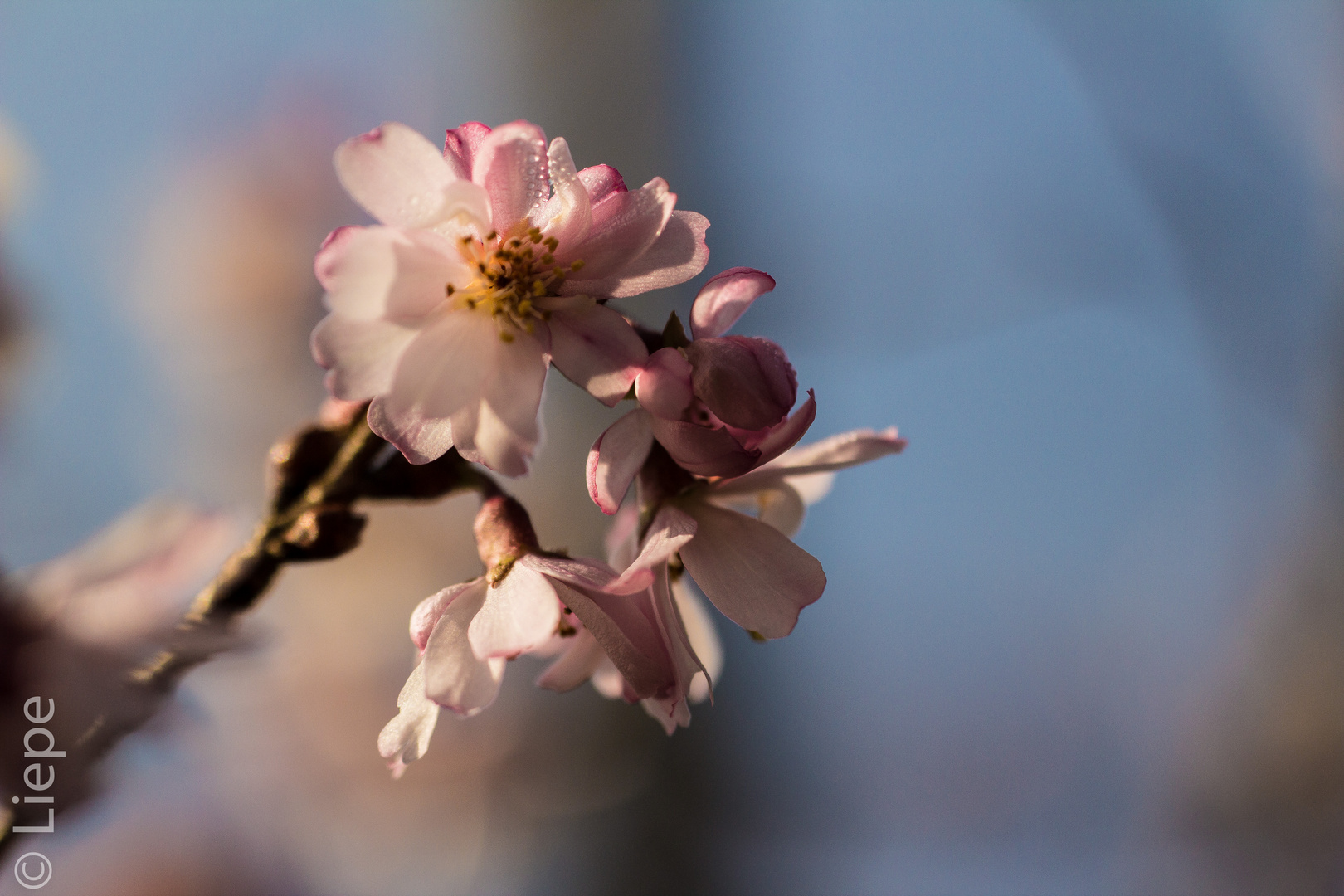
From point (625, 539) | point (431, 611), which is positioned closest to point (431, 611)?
point (431, 611)

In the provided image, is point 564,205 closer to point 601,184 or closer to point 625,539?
point 601,184

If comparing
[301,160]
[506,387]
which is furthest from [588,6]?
[506,387]

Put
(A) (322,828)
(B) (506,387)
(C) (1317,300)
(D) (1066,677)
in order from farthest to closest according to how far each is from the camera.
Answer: (D) (1066,677), (C) (1317,300), (A) (322,828), (B) (506,387)

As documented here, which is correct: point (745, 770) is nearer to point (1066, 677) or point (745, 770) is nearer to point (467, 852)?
point (467, 852)

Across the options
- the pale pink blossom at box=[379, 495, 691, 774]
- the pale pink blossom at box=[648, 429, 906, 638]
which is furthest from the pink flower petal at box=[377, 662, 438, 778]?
the pale pink blossom at box=[648, 429, 906, 638]

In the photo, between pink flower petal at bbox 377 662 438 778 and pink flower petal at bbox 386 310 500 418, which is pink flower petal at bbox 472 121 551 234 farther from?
pink flower petal at bbox 377 662 438 778

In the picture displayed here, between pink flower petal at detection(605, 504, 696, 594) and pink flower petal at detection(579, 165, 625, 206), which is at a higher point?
pink flower petal at detection(579, 165, 625, 206)

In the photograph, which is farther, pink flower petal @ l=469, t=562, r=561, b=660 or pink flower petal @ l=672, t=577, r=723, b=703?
pink flower petal @ l=672, t=577, r=723, b=703
